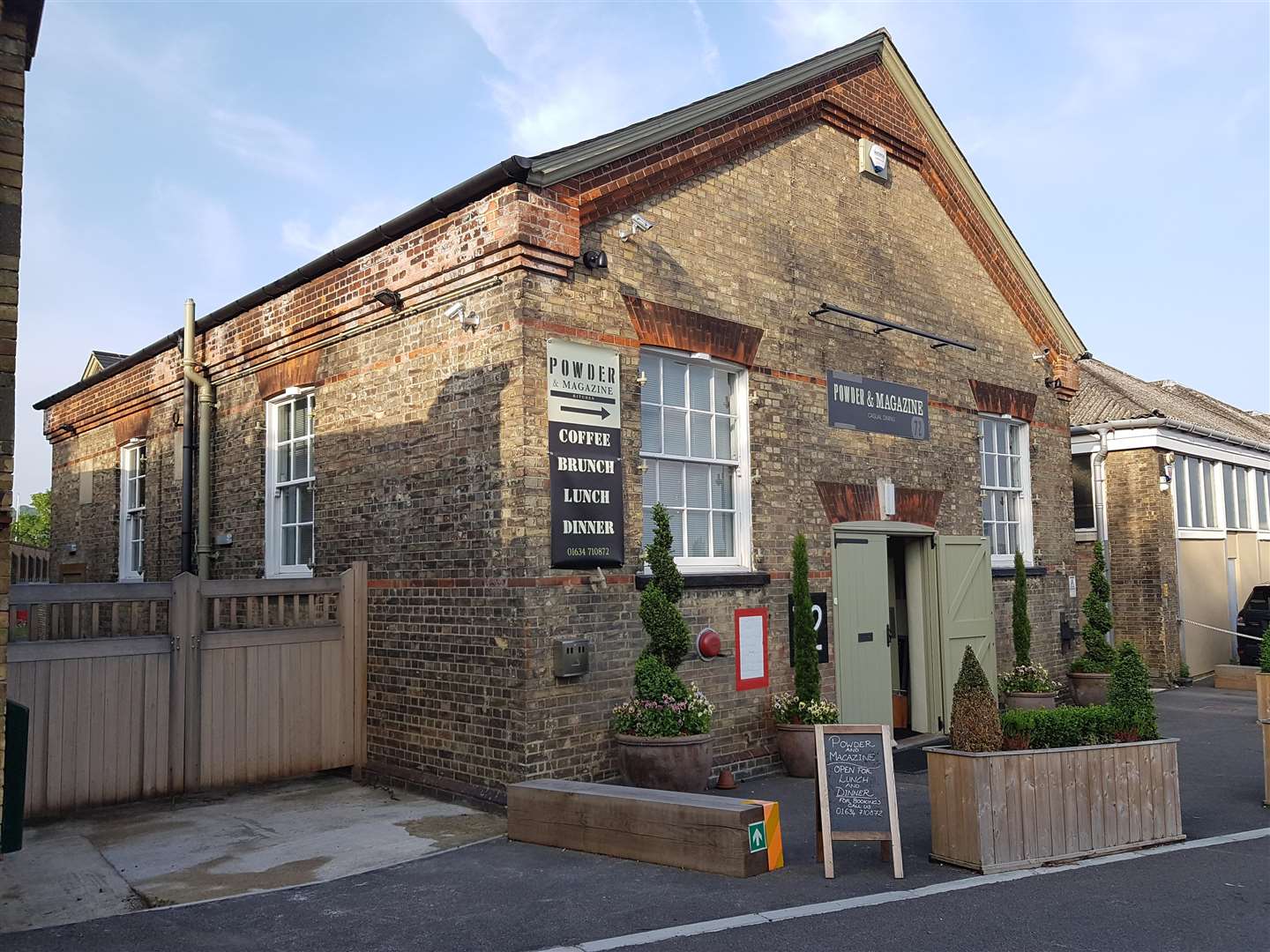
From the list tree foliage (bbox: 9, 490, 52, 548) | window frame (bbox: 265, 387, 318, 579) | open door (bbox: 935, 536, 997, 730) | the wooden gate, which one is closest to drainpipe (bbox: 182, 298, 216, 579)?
window frame (bbox: 265, 387, 318, 579)

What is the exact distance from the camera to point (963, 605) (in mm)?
12508

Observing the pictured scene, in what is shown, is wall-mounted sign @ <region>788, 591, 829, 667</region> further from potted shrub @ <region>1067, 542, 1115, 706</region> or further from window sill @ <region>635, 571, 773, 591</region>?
potted shrub @ <region>1067, 542, 1115, 706</region>

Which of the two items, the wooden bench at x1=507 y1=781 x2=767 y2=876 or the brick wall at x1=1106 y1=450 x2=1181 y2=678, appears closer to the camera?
the wooden bench at x1=507 y1=781 x2=767 y2=876

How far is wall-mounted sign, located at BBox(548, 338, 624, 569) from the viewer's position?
848 centimetres

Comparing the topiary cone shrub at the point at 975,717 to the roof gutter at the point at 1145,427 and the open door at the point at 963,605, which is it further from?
the roof gutter at the point at 1145,427

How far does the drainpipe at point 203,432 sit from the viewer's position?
12422mm

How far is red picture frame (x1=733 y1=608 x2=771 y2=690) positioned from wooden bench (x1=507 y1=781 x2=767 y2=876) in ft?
9.08

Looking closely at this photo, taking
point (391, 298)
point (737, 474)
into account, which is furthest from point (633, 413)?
point (391, 298)

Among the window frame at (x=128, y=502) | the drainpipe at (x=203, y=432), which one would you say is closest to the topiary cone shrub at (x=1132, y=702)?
the drainpipe at (x=203, y=432)

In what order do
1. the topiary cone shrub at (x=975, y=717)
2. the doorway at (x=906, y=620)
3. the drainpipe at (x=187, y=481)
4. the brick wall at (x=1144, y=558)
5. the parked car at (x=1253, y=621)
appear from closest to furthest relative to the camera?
the topiary cone shrub at (x=975, y=717), the doorway at (x=906, y=620), the drainpipe at (x=187, y=481), the brick wall at (x=1144, y=558), the parked car at (x=1253, y=621)

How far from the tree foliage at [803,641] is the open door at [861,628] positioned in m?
0.63

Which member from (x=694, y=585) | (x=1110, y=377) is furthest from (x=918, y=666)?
(x=1110, y=377)

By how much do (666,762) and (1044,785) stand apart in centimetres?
281

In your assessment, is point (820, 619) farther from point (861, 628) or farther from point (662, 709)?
point (662, 709)
